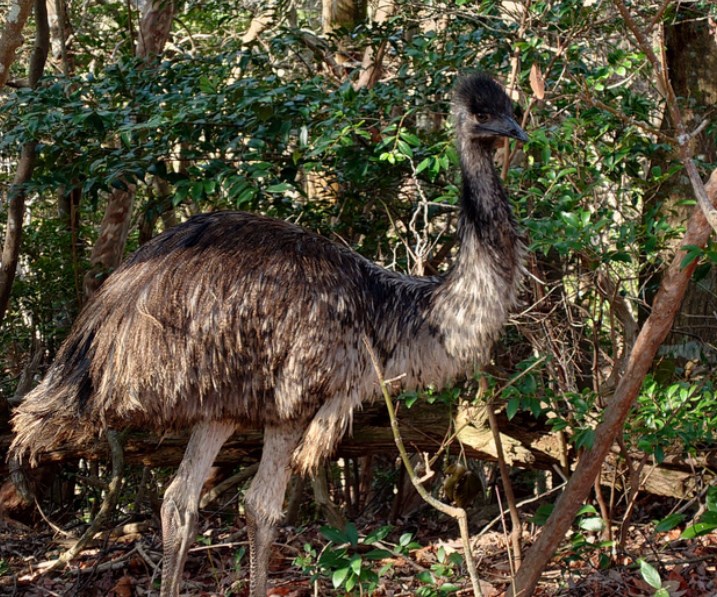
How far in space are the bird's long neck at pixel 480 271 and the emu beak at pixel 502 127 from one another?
115 mm

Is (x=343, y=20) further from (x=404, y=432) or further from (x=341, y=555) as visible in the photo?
(x=341, y=555)

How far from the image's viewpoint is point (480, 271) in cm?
423

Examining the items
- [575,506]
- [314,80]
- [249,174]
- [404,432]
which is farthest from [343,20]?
[575,506]

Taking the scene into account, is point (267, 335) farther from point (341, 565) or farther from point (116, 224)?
point (116, 224)

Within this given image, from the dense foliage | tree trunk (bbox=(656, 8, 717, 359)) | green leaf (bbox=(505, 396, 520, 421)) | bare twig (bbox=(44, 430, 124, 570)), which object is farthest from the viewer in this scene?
tree trunk (bbox=(656, 8, 717, 359))

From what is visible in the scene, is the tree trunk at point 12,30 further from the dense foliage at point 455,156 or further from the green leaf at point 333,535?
the green leaf at point 333,535

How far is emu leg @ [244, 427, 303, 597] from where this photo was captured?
4.35 m

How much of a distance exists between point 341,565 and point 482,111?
6.61 feet

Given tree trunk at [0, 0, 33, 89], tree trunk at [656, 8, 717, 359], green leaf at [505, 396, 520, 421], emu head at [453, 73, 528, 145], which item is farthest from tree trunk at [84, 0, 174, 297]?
green leaf at [505, 396, 520, 421]

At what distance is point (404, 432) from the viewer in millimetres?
5148

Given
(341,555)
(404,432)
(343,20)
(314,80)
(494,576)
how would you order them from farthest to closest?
1. (343,20)
2. (404,432)
3. (314,80)
4. (494,576)
5. (341,555)

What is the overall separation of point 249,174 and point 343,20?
2.43 m

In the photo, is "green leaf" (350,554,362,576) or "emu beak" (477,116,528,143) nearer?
"green leaf" (350,554,362,576)

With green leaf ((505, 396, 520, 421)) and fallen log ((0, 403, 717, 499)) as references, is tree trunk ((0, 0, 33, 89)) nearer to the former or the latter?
fallen log ((0, 403, 717, 499))
